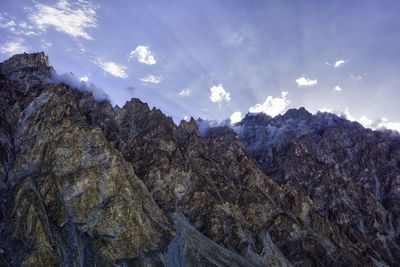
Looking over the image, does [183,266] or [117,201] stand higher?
[117,201]

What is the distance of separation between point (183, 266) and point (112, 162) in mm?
52101

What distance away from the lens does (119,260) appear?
10344cm

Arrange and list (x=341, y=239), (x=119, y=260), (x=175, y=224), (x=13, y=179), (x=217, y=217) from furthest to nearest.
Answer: (x=341, y=239), (x=217, y=217), (x=175, y=224), (x=13, y=179), (x=119, y=260)

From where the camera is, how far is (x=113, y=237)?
359ft

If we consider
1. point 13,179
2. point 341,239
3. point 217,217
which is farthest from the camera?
point 341,239

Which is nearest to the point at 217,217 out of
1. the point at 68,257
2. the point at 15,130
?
the point at 68,257

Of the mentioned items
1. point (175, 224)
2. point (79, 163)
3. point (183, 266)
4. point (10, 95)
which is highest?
point (10, 95)

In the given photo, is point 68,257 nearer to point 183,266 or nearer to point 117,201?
point 117,201

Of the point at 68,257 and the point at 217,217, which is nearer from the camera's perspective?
the point at 68,257

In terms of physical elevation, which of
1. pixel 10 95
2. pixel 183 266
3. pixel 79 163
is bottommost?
pixel 183 266

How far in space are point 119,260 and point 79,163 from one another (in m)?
43.1

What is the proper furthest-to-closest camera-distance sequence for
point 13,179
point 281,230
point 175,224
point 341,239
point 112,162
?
point 341,239 < point 281,230 < point 175,224 < point 112,162 < point 13,179

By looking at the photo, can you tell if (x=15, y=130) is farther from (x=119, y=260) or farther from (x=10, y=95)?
(x=119, y=260)

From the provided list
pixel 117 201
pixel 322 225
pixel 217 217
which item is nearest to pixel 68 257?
pixel 117 201
